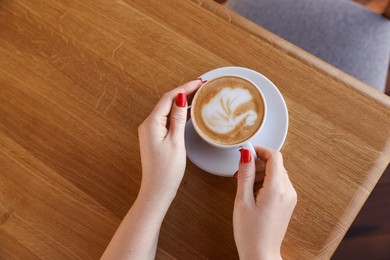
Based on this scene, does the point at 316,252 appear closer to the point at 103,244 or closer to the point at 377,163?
the point at 377,163

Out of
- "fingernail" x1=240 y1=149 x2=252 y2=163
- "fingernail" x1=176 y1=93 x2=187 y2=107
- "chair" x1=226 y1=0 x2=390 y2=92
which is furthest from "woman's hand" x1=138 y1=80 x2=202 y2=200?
"chair" x1=226 y1=0 x2=390 y2=92

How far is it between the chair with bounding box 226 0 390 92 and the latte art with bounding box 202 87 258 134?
40cm

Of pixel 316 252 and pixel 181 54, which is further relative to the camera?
pixel 181 54

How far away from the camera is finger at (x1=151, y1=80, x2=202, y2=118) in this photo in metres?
0.72

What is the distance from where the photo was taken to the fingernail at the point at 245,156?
670mm

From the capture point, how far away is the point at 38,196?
78 centimetres

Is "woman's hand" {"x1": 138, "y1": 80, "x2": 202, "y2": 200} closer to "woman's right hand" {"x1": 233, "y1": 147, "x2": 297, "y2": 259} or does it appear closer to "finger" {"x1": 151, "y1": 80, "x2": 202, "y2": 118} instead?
"finger" {"x1": 151, "y1": 80, "x2": 202, "y2": 118}

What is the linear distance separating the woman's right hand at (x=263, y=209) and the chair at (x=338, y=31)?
49 centimetres

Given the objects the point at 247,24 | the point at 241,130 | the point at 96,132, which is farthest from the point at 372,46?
the point at 96,132

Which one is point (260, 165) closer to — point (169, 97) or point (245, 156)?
point (245, 156)

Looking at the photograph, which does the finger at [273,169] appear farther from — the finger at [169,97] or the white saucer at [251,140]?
the finger at [169,97]

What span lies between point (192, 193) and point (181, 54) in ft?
1.03

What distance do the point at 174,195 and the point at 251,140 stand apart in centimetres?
19

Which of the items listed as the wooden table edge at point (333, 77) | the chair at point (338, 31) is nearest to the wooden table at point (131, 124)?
the wooden table edge at point (333, 77)
